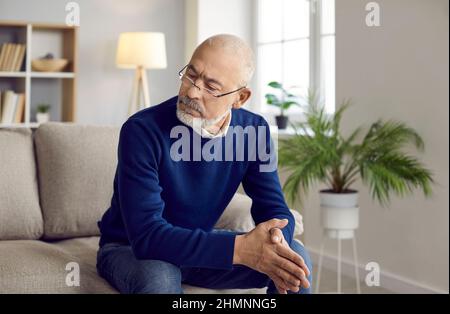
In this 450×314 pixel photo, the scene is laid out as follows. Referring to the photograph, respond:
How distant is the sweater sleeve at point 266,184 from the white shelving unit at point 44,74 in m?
3.14

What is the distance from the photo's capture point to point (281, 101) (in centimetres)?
426

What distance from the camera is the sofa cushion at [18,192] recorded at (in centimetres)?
228

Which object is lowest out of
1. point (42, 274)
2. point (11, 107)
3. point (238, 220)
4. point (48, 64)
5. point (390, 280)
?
point (390, 280)

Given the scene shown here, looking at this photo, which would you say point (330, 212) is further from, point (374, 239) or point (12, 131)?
point (12, 131)

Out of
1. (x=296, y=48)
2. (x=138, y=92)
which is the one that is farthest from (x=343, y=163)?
(x=138, y=92)

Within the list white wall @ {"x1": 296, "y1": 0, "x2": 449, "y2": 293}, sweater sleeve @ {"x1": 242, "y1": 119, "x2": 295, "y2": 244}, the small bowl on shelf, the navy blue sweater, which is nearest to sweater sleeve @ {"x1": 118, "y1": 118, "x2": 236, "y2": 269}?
the navy blue sweater

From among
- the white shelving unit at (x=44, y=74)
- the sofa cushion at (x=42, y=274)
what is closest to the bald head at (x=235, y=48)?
the sofa cushion at (x=42, y=274)

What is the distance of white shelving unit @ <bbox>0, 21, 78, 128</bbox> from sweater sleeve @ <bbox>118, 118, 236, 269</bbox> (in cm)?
323

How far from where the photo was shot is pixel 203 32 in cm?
498

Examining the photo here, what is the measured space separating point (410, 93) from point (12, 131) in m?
1.81

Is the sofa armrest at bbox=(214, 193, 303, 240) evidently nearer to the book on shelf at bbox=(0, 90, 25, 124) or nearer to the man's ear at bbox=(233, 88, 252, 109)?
the man's ear at bbox=(233, 88, 252, 109)

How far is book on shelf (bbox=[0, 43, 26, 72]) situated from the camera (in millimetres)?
4668

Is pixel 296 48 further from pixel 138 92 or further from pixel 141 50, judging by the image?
pixel 138 92

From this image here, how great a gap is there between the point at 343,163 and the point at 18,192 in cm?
148
